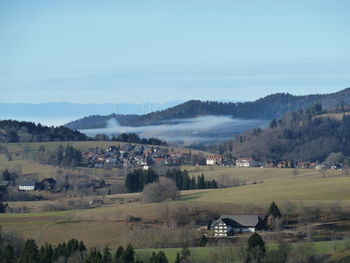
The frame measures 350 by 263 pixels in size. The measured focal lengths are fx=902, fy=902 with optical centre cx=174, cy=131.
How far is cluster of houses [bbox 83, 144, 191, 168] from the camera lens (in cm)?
14575

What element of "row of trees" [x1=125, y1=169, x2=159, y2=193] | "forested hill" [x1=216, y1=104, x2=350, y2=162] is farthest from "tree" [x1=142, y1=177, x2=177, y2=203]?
"forested hill" [x1=216, y1=104, x2=350, y2=162]

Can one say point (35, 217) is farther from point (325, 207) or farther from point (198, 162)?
point (198, 162)

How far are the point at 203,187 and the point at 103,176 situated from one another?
21.0 m

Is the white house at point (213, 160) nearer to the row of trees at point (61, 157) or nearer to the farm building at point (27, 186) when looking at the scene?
the row of trees at point (61, 157)

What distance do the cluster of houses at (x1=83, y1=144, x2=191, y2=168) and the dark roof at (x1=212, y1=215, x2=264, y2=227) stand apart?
69.5m

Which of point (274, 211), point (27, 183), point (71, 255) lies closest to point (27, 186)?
point (27, 183)

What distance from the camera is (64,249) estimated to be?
179 ft

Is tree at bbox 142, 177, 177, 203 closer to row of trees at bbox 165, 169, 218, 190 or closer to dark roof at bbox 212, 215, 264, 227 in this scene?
row of trees at bbox 165, 169, 218, 190

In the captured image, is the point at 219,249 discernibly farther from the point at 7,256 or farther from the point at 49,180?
the point at 49,180

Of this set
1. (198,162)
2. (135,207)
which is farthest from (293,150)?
(135,207)

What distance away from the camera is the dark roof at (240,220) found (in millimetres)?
70500

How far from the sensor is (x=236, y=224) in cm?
7094

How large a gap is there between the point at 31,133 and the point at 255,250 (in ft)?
412

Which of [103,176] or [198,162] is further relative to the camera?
[198,162]
